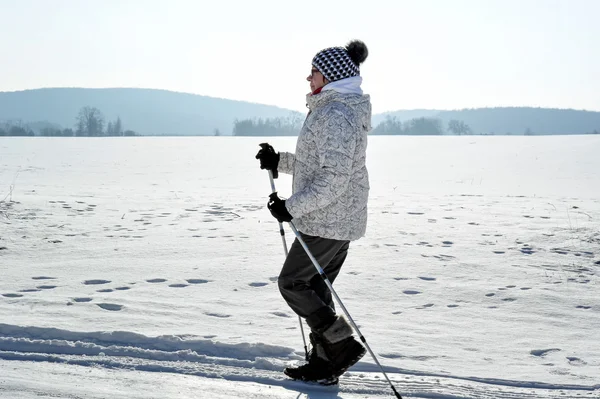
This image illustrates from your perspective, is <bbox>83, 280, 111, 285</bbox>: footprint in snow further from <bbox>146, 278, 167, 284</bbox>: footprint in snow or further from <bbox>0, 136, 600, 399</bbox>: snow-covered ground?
<bbox>146, 278, 167, 284</bbox>: footprint in snow

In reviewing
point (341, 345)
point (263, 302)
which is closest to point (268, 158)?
point (341, 345)

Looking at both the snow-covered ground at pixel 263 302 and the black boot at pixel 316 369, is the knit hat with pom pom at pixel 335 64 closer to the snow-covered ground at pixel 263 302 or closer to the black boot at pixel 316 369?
the black boot at pixel 316 369

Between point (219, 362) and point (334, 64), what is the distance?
1936 mm

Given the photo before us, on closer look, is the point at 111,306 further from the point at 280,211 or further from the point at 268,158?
the point at 280,211

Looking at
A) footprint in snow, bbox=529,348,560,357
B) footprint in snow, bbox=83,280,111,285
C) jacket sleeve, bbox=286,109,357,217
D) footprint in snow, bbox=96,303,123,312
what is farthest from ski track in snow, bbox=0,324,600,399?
footprint in snow, bbox=83,280,111,285

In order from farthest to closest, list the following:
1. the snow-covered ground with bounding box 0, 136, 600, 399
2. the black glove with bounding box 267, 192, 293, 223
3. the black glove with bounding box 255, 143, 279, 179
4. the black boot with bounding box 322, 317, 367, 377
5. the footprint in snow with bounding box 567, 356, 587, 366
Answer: the footprint in snow with bounding box 567, 356, 587, 366
the black glove with bounding box 255, 143, 279, 179
the snow-covered ground with bounding box 0, 136, 600, 399
the black boot with bounding box 322, 317, 367, 377
the black glove with bounding box 267, 192, 293, 223

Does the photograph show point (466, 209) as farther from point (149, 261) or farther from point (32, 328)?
point (32, 328)

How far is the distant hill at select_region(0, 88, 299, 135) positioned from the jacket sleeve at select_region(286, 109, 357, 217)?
13577 centimetres

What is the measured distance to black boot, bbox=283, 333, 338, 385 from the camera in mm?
3596

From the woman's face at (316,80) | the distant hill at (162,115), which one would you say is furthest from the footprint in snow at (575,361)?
the distant hill at (162,115)

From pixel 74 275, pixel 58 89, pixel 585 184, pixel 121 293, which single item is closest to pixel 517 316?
pixel 121 293

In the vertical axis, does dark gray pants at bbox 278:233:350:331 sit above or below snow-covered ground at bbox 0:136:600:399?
above

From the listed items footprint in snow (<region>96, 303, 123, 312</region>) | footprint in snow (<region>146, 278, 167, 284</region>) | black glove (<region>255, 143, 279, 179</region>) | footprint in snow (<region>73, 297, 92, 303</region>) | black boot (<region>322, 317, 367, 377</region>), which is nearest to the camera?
black boot (<region>322, 317, 367, 377</region>)

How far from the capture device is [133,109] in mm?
172375
